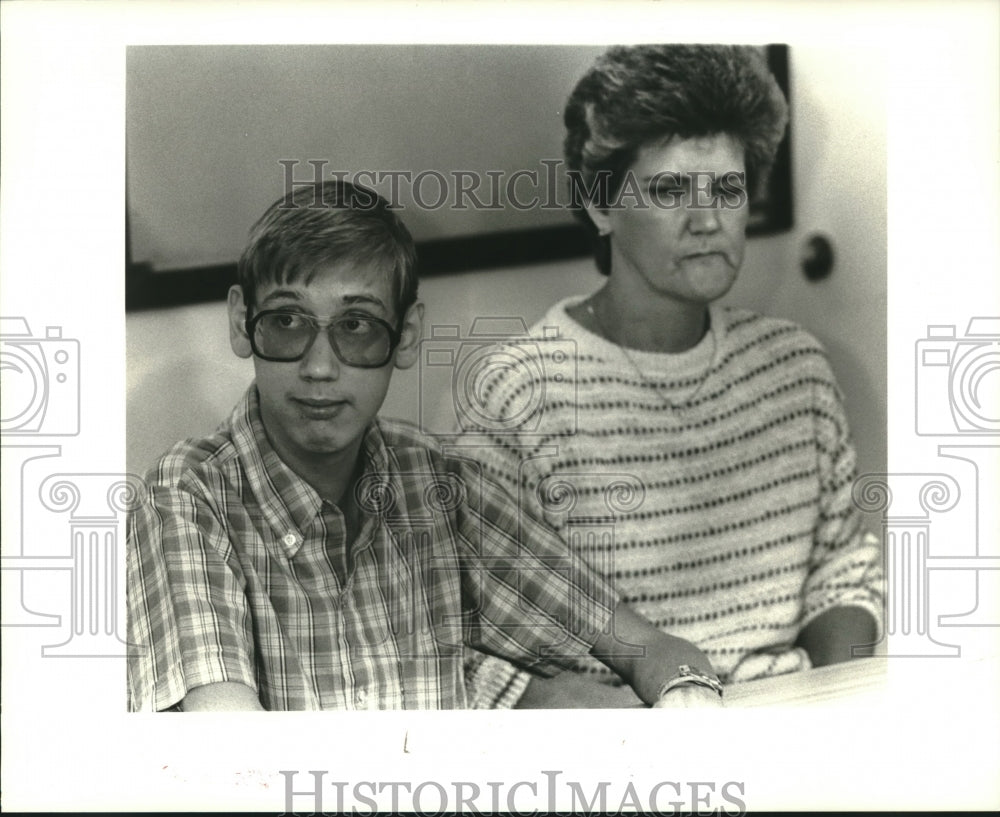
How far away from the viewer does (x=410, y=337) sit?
1862 mm

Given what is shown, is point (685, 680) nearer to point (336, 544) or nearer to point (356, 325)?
point (336, 544)

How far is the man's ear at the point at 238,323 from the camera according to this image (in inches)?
72.6

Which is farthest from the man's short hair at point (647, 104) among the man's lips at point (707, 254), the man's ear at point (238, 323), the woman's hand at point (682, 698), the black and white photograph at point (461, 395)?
the woman's hand at point (682, 698)

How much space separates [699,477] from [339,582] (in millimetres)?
542

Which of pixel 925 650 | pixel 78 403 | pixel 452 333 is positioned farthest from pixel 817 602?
pixel 78 403

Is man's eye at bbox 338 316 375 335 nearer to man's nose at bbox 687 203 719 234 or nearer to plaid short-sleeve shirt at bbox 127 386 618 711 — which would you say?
plaid short-sleeve shirt at bbox 127 386 618 711

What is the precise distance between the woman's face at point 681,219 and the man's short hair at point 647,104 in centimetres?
2

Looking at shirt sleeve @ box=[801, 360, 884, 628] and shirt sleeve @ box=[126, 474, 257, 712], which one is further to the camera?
shirt sleeve @ box=[801, 360, 884, 628]

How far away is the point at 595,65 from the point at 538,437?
0.54 meters

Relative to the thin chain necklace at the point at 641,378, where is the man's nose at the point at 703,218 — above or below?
above

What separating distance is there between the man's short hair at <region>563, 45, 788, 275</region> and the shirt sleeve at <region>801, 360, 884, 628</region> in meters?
0.41

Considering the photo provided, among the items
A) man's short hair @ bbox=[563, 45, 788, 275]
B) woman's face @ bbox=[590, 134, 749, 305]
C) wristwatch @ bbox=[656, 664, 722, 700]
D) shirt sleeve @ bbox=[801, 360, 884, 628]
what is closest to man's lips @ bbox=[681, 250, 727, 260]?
woman's face @ bbox=[590, 134, 749, 305]

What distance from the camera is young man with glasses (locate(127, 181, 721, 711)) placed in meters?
1.82

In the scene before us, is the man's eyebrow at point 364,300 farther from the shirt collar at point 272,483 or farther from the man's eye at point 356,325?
the shirt collar at point 272,483
